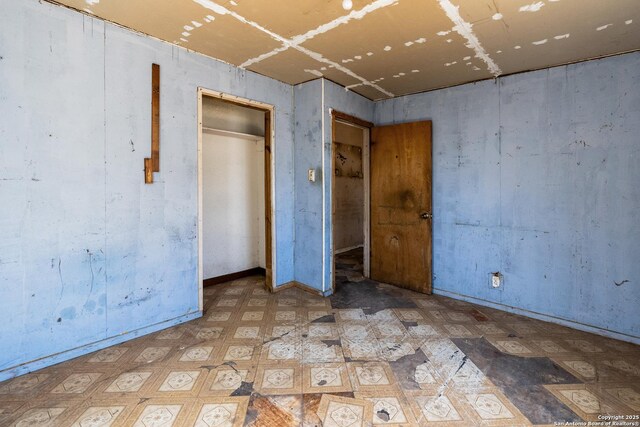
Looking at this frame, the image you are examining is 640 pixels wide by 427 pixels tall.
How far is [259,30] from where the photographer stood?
253 cm

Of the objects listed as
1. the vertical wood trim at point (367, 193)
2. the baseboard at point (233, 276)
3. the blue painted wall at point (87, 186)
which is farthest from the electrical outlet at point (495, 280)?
the blue painted wall at point (87, 186)

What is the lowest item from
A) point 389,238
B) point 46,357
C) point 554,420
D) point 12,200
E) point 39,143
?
point 554,420

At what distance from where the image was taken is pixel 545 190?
3154 millimetres

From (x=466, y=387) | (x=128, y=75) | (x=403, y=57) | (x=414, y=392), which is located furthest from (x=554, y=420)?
(x=128, y=75)

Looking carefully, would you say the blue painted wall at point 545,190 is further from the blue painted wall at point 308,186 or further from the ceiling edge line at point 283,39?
the blue painted wall at point 308,186

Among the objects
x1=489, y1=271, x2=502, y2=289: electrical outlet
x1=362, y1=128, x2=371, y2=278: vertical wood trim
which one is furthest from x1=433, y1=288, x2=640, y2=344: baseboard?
x1=362, y1=128, x2=371, y2=278: vertical wood trim

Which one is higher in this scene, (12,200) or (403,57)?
(403,57)

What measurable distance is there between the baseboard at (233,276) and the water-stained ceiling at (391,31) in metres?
2.74

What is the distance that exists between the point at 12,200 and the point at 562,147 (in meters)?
4.69

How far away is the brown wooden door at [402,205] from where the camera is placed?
3.89 m

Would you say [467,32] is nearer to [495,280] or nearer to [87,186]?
[495,280]

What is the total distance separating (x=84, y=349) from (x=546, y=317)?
430 centimetres

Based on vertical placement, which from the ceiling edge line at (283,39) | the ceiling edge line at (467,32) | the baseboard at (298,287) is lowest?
the baseboard at (298,287)

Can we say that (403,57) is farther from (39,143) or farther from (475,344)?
(39,143)
